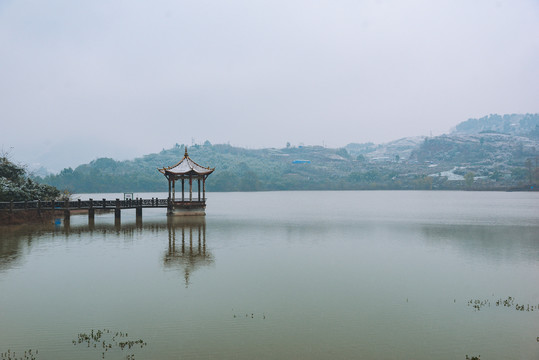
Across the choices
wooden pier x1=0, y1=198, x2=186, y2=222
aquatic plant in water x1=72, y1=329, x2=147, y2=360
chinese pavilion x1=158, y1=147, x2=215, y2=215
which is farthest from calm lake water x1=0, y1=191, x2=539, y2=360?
chinese pavilion x1=158, y1=147, x2=215, y2=215

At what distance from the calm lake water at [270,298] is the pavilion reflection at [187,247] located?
139 millimetres

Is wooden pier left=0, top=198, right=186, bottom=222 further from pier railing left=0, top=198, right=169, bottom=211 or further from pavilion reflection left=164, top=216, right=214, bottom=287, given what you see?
pavilion reflection left=164, top=216, right=214, bottom=287

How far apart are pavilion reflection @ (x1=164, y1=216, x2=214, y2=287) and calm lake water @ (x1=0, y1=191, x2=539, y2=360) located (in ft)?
0.46

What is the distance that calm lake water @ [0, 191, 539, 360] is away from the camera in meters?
10.1

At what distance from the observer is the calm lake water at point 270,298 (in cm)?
1007

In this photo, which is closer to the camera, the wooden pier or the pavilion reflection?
the pavilion reflection

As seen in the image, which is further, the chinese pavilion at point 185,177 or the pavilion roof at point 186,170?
the chinese pavilion at point 185,177

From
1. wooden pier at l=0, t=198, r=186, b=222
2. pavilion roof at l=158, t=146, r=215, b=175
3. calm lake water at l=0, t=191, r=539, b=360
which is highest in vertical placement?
pavilion roof at l=158, t=146, r=215, b=175

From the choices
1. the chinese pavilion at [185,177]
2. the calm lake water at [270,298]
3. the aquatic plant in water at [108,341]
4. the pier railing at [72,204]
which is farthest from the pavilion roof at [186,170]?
the aquatic plant in water at [108,341]

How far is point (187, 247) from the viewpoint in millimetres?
24219

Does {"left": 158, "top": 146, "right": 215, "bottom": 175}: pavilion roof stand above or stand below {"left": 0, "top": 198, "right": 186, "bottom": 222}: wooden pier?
above

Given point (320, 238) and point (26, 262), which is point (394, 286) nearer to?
point (320, 238)

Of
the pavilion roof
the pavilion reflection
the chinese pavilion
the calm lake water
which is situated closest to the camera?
the calm lake water

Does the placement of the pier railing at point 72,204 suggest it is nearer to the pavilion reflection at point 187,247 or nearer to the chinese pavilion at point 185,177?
the chinese pavilion at point 185,177
